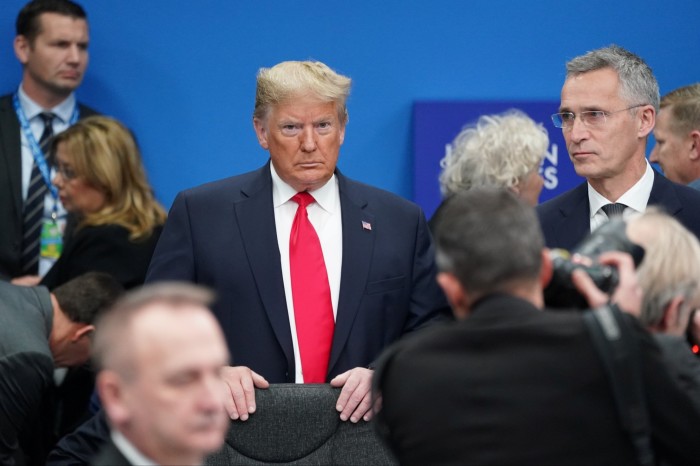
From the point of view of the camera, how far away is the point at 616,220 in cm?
267

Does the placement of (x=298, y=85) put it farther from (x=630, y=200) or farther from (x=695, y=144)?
(x=695, y=144)

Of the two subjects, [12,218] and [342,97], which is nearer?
[342,97]

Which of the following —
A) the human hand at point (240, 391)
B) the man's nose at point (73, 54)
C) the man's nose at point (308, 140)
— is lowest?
the human hand at point (240, 391)

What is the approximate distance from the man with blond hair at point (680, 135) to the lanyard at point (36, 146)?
2.74m

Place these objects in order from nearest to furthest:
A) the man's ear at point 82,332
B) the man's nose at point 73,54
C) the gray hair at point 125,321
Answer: the gray hair at point 125,321 → the man's ear at point 82,332 → the man's nose at point 73,54

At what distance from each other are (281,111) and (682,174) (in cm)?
222

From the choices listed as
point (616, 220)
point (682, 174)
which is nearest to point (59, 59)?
point (682, 174)

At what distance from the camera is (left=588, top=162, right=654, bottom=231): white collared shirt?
3.81 meters

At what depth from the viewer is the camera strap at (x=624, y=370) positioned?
88.0 inches

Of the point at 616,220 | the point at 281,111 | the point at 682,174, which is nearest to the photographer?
the point at 616,220

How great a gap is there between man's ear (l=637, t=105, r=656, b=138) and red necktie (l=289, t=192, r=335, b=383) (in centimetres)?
111

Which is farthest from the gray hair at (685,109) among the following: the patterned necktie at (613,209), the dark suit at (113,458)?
the dark suit at (113,458)

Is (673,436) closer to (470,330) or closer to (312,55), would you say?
(470,330)

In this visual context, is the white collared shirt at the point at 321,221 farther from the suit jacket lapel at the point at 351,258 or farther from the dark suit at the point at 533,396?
the dark suit at the point at 533,396
